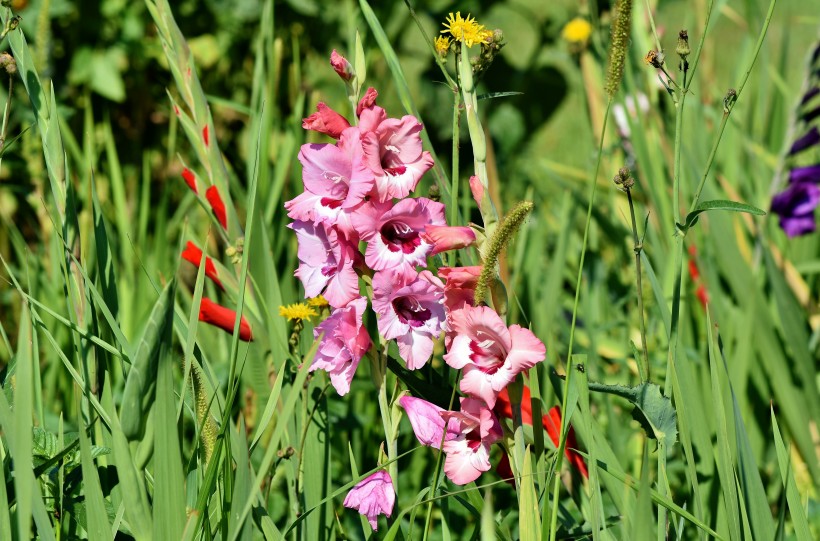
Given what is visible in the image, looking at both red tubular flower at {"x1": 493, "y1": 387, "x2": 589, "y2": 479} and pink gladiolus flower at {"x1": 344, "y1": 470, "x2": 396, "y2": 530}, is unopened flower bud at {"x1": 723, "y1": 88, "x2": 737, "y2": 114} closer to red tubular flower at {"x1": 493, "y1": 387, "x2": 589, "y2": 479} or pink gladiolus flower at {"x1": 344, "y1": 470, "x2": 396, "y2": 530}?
red tubular flower at {"x1": 493, "y1": 387, "x2": 589, "y2": 479}

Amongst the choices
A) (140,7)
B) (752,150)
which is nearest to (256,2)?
(140,7)

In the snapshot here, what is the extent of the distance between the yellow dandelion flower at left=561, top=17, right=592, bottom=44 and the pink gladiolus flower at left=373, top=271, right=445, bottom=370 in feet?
4.37

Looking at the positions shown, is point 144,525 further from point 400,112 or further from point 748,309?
point 400,112

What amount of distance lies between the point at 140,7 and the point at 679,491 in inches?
68.8

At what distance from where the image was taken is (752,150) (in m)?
1.92

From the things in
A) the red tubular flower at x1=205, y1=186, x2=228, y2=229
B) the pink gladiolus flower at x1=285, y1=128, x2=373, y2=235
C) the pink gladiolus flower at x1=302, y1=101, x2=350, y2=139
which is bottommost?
the red tubular flower at x1=205, y1=186, x2=228, y2=229

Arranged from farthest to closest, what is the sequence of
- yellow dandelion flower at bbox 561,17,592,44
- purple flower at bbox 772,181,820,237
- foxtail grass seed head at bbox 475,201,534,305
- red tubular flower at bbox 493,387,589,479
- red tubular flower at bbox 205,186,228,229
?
yellow dandelion flower at bbox 561,17,592,44 → purple flower at bbox 772,181,820,237 → red tubular flower at bbox 205,186,228,229 → red tubular flower at bbox 493,387,589,479 → foxtail grass seed head at bbox 475,201,534,305

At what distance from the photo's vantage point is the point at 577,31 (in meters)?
2.21

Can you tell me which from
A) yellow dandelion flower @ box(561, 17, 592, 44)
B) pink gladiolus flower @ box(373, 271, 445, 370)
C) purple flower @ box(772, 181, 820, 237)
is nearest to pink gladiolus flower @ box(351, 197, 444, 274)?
pink gladiolus flower @ box(373, 271, 445, 370)

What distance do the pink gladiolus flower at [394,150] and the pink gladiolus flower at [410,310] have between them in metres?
0.07

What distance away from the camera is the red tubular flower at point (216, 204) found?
1060mm

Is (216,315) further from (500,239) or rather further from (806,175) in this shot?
(806,175)

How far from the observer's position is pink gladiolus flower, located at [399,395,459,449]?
78cm

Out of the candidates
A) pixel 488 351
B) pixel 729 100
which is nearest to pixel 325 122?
pixel 488 351
